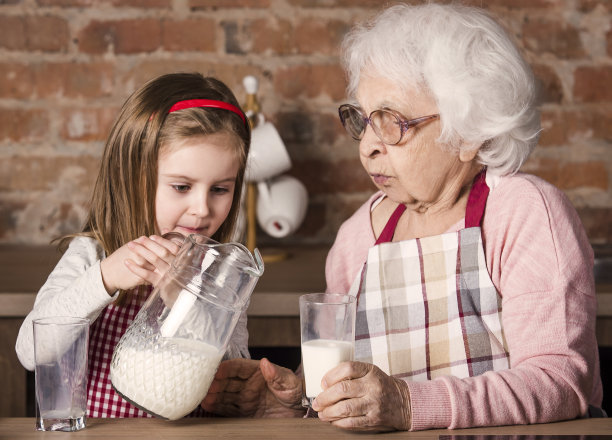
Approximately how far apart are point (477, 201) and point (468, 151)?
9 cm

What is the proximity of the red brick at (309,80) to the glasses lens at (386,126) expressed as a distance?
38.4 inches

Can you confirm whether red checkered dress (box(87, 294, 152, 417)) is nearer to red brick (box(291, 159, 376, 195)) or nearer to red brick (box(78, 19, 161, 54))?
red brick (box(291, 159, 376, 195))

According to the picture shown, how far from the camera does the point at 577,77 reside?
230 cm

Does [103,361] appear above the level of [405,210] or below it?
below

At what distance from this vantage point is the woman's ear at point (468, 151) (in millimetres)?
1358

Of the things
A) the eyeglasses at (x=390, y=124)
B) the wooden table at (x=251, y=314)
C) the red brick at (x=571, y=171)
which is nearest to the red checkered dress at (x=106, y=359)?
the wooden table at (x=251, y=314)

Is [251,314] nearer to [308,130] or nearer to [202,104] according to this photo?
[202,104]

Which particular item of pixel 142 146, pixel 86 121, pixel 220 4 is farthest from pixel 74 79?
pixel 142 146

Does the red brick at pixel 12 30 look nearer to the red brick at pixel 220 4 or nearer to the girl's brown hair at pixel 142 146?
the red brick at pixel 220 4

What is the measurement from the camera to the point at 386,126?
1347mm

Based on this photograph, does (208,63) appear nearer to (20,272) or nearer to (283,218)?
(283,218)

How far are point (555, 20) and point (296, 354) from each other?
1284 mm

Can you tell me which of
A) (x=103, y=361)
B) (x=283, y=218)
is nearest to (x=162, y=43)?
(x=283, y=218)

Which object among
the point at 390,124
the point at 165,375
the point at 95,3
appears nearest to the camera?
the point at 165,375
